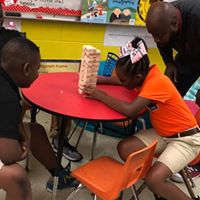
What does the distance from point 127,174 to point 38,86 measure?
0.85 m

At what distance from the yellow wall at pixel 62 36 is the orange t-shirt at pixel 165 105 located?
154 cm

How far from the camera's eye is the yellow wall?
3344 mm

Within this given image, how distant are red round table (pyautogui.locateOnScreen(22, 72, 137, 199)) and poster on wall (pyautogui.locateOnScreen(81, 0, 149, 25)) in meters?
1.16

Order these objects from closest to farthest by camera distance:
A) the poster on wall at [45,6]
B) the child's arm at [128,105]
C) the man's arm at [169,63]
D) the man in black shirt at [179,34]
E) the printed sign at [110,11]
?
1. the child's arm at [128,105]
2. the man in black shirt at [179,34]
3. the man's arm at [169,63]
4. the poster on wall at [45,6]
5. the printed sign at [110,11]

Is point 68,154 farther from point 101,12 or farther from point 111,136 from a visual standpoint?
point 101,12

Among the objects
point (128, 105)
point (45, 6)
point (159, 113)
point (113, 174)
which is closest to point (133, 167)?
point (113, 174)

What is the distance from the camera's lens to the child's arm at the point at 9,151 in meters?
1.60

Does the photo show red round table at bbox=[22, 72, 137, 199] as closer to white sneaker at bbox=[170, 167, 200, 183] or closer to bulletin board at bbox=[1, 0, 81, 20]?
white sneaker at bbox=[170, 167, 200, 183]

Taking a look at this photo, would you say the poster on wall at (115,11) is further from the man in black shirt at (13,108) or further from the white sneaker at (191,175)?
the man in black shirt at (13,108)

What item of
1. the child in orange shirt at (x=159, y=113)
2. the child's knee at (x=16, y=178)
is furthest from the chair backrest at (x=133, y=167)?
the child's knee at (x=16, y=178)

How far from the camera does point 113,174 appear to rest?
1.87 metres

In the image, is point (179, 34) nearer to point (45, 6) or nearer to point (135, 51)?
point (135, 51)

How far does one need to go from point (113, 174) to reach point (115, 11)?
6.47 feet

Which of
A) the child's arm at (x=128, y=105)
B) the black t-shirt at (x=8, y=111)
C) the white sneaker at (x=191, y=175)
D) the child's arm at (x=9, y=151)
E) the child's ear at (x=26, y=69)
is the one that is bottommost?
the white sneaker at (x=191, y=175)
